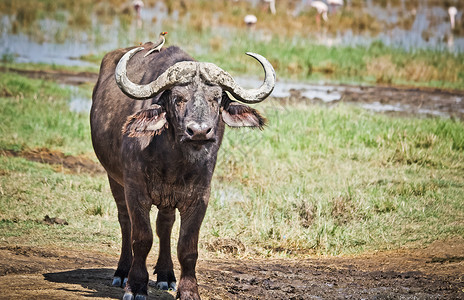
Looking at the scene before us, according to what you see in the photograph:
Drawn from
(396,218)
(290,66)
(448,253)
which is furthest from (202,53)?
(448,253)

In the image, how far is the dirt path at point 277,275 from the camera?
5414mm

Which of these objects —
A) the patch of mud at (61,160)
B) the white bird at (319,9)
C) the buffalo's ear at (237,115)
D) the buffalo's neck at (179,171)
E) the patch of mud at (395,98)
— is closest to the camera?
the buffalo's neck at (179,171)

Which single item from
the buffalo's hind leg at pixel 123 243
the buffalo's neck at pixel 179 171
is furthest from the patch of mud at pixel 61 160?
the buffalo's neck at pixel 179 171

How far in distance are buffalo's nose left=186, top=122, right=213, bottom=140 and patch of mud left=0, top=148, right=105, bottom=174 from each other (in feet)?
15.6

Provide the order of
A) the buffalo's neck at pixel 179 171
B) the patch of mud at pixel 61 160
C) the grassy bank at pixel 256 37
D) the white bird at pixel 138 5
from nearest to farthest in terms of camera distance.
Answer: the buffalo's neck at pixel 179 171
the patch of mud at pixel 61 160
the grassy bank at pixel 256 37
the white bird at pixel 138 5

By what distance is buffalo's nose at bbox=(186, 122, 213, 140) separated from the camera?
15.4ft

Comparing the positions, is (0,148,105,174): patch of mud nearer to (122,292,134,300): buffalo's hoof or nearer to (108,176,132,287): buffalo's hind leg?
(108,176,132,287): buffalo's hind leg

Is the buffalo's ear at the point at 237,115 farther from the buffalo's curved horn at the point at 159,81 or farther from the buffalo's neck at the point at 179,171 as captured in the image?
the buffalo's curved horn at the point at 159,81

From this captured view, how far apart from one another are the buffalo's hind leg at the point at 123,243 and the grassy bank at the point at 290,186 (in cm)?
76

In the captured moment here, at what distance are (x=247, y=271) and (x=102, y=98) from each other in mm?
1880

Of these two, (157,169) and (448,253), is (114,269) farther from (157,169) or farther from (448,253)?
(448,253)

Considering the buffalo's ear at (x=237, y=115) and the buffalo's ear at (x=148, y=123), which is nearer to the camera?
the buffalo's ear at (x=148, y=123)

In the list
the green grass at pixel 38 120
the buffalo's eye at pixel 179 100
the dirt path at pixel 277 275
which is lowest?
the dirt path at pixel 277 275

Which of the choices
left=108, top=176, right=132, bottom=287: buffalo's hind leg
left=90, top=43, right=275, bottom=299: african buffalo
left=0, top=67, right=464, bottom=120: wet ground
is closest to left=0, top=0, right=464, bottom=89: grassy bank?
left=0, top=67, right=464, bottom=120: wet ground
